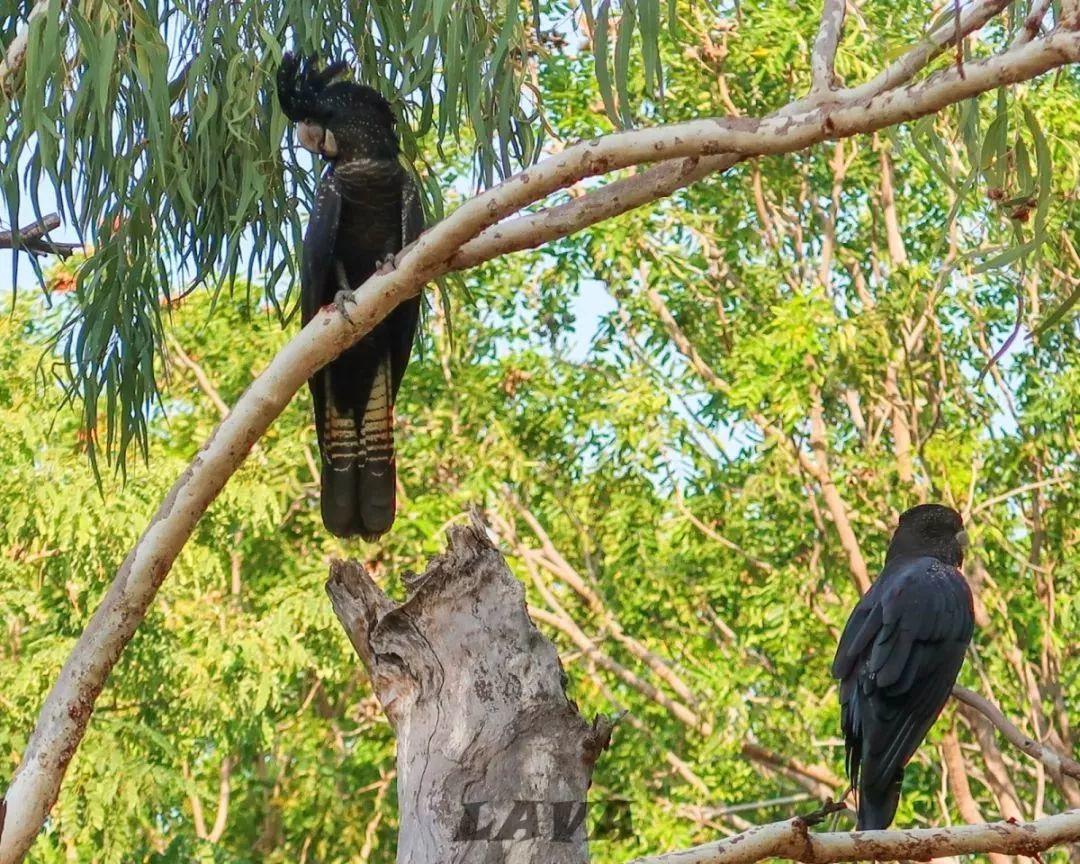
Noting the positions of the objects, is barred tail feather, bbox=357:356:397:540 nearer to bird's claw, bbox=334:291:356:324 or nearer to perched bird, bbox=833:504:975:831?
bird's claw, bbox=334:291:356:324

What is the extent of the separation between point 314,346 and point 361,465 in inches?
32.6

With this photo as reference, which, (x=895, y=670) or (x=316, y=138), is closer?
(x=895, y=670)

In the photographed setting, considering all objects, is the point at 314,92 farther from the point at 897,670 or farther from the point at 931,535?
the point at 897,670

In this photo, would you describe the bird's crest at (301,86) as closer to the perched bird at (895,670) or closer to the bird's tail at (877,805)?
the perched bird at (895,670)

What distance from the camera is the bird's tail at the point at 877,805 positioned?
2.80 m

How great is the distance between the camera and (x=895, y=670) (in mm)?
2840

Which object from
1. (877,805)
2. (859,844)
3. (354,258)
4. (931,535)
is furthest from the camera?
(354,258)

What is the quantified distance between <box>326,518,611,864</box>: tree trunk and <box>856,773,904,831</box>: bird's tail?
0.78 metres

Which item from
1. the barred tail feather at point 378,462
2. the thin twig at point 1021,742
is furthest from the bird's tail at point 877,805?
the barred tail feather at point 378,462

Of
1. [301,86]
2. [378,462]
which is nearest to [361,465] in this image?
[378,462]

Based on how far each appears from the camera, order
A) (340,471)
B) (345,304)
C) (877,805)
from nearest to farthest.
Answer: (345,304) → (877,805) → (340,471)

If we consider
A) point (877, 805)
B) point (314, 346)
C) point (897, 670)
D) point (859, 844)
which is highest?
point (314, 346)

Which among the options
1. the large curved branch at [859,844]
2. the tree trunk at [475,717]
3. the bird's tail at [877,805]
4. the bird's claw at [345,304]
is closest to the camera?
the large curved branch at [859,844]

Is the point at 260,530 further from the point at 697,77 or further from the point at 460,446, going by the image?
the point at 697,77
